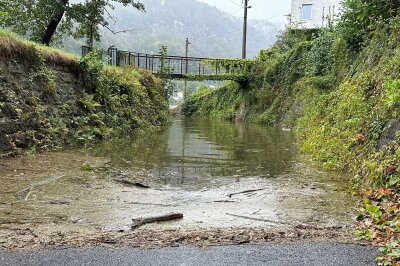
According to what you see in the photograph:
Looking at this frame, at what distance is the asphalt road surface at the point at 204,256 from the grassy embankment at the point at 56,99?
19.7 feet

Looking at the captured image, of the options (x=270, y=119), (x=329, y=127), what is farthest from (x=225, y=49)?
(x=329, y=127)

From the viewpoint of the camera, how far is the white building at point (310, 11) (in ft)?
126

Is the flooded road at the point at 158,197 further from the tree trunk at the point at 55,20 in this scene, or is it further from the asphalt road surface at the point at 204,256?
the tree trunk at the point at 55,20

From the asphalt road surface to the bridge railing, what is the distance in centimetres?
1674

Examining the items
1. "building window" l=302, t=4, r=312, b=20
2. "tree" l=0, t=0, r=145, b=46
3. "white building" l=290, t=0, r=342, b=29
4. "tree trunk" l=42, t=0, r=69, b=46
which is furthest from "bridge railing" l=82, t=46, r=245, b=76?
"building window" l=302, t=4, r=312, b=20

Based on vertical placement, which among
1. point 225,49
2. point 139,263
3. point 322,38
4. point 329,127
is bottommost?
point 139,263

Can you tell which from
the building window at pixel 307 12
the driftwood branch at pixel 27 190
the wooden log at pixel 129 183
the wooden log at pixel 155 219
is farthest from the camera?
the building window at pixel 307 12

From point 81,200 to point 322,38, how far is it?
61.3 feet

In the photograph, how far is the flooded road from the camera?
5.27m

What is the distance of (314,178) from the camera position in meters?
8.81

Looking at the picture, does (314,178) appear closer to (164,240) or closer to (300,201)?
(300,201)

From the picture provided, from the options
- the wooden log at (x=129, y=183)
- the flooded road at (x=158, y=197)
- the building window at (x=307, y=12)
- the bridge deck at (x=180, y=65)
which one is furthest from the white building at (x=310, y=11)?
the wooden log at (x=129, y=183)

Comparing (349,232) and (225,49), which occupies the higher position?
(225,49)

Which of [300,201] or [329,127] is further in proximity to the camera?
[329,127]
